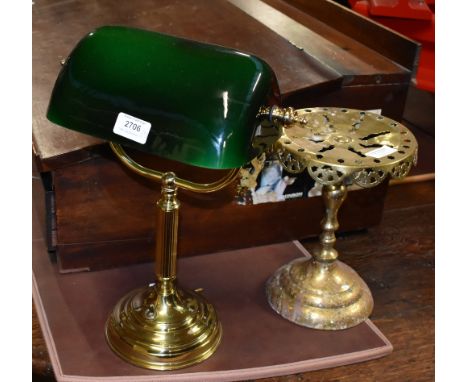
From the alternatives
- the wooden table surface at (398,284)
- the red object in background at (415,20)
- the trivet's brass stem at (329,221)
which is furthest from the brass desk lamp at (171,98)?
the red object in background at (415,20)

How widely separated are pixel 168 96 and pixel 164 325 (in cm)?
36

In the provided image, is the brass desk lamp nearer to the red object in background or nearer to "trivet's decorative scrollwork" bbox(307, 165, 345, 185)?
"trivet's decorative scrollwork" bbox(307, 165, 345, 185)

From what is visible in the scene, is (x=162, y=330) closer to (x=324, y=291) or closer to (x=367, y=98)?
(x=324, y=291)

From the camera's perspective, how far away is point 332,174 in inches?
40.1

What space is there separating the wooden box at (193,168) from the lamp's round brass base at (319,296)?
0.15 meters

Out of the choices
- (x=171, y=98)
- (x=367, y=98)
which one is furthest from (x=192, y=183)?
(x=367, y=98)

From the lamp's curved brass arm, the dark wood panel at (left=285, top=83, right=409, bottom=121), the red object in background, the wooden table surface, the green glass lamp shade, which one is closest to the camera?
the green glass lamp shade

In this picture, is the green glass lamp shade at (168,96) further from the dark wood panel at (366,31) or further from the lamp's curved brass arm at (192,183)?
the dark wood panel at (366,31)

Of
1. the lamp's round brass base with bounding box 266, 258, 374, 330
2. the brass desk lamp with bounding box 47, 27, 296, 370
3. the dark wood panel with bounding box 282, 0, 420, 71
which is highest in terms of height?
the brass desk lamp with bounding box 47, 27, 296, 370

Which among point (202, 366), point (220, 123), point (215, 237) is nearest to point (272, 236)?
point (215, 237)

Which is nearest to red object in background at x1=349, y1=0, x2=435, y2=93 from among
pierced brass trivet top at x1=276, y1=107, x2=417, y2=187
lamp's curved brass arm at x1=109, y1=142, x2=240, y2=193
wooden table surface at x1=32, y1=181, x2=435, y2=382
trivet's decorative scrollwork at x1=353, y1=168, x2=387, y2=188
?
wooden table surface at x1=32, y1=181, x2=435, y2=382

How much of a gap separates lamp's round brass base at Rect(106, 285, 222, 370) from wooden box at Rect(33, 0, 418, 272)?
16 centimetres

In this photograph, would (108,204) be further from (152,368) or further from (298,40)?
(298,40)

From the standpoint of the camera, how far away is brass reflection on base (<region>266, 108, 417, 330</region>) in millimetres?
1029
